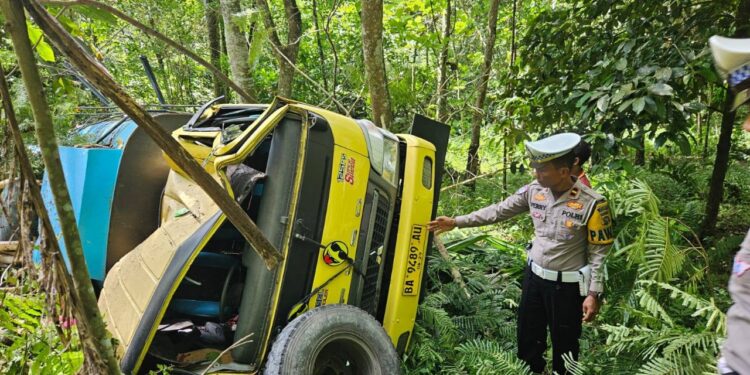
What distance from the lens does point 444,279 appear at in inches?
165

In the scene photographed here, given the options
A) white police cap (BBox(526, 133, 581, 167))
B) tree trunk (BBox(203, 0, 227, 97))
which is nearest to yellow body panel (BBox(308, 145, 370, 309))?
white police cap (BBox(526, 133, 581, 167))

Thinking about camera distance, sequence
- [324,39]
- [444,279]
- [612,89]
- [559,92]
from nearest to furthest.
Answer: [612,89] → [559,92] → [444,279] → [324,39]

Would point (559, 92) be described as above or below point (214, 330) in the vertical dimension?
above

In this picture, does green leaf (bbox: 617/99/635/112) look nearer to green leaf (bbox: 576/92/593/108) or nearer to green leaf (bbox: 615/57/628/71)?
green leaf (bbox: 576/92/593/108)

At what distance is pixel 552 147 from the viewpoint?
2.57 m

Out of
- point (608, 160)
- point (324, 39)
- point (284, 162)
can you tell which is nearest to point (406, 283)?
point (284, 162)

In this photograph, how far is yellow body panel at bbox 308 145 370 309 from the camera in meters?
2.65

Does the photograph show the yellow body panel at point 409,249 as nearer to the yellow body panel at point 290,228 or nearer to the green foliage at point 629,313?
the green foliage at point 629,313

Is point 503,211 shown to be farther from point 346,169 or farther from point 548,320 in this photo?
point 346,169

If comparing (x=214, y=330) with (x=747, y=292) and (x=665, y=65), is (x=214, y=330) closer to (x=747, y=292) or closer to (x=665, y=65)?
(x=747, y=292)

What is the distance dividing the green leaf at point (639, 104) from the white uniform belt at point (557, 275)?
942mm

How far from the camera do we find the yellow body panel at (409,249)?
10.0ft

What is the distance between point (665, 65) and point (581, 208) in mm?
983

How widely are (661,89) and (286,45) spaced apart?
520 cm
